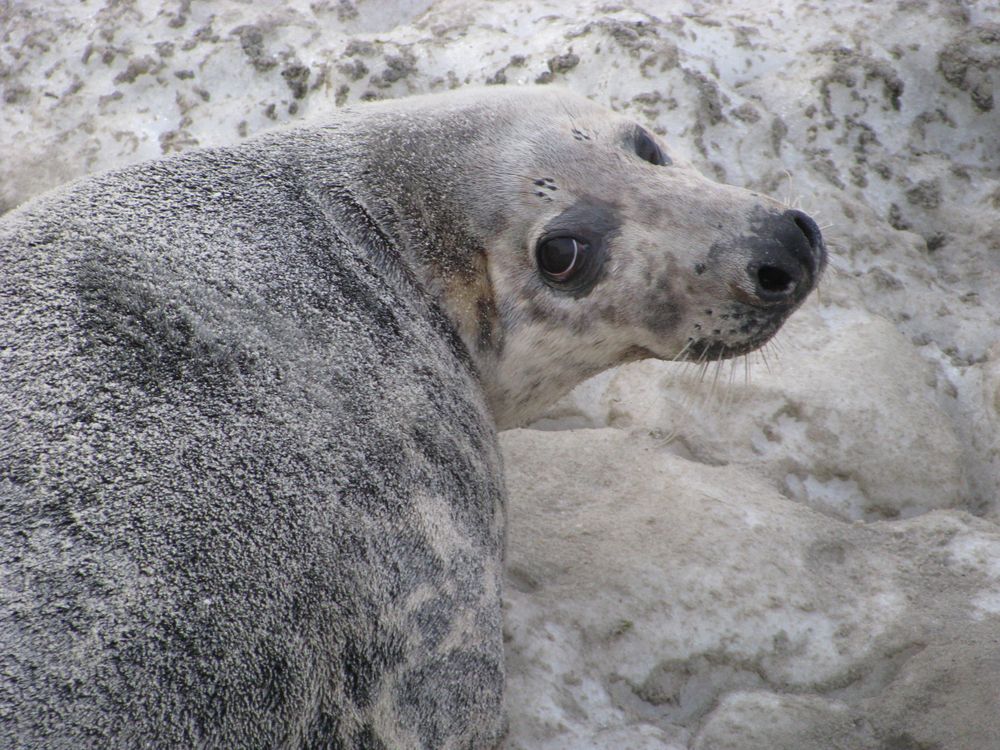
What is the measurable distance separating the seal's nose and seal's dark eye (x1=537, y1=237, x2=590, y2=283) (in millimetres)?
372

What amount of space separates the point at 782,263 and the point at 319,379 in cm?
106

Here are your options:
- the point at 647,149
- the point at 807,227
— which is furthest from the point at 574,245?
the point at 807,227

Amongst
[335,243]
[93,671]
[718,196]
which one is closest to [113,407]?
[93,671]

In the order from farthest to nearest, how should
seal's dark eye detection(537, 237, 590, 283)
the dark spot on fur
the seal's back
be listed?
seal's dark eye detection(537, 237, 590, 283), the dark spot on fur, the seal's back

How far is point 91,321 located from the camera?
1.81 m

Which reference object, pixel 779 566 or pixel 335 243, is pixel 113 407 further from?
pixel 779 566

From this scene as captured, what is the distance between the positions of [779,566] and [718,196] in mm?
956

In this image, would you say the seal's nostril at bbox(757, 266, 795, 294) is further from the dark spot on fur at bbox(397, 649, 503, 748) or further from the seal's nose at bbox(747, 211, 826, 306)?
the dark spot on fur at bbox(397, 649, 503, 748)

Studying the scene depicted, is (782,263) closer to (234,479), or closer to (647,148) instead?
(647,148)

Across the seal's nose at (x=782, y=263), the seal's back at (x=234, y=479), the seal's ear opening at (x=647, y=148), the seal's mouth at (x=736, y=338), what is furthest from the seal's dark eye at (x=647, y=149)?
the seal's back at (x=234, y=479)

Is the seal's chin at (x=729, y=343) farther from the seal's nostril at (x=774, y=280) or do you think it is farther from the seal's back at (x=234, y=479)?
the seal's back at (x=234, y=479)

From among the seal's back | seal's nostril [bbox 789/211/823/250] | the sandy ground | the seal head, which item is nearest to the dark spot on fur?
the seal's back

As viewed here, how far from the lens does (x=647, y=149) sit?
255 centimetres

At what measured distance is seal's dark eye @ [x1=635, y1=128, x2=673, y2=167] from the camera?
8.33ft
